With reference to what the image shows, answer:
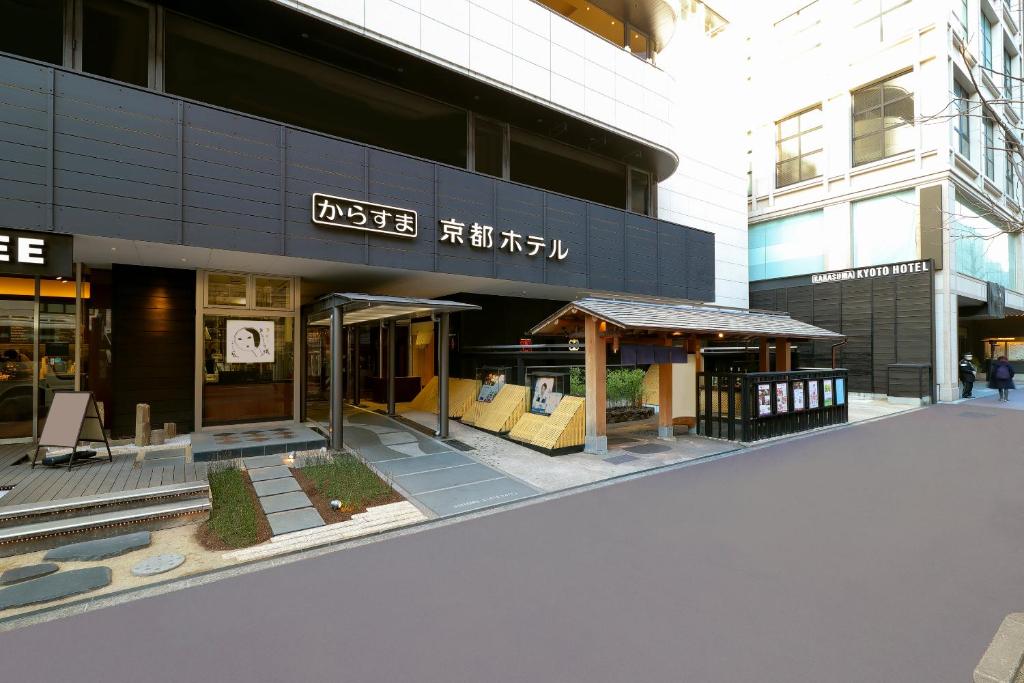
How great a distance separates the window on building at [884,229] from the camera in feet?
73.5

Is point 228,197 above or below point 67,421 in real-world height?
above

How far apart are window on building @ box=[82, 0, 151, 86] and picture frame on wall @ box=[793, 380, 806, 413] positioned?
57.6 feet

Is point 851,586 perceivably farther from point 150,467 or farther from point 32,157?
point 32,157

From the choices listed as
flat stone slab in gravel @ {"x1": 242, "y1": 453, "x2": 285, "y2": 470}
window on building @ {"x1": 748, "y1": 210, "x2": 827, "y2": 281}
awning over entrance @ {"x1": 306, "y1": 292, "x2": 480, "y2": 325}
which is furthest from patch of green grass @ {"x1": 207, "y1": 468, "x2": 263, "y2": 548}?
window on building @ {"x1": 748, "y1": 210, "x2": 827, "y2": 281}

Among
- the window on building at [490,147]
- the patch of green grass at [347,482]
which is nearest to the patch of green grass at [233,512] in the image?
the patch of green grass at [347,482]

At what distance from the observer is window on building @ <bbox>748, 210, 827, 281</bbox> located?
26.2 metres

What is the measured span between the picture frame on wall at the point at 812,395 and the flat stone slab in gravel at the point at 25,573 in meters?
16.4

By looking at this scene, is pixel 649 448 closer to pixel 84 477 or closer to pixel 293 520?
Answer: pixel 293 520

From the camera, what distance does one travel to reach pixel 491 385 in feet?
44.6

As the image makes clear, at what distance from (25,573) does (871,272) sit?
30423 mm

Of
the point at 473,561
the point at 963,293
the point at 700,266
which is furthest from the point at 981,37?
the point at 473,561

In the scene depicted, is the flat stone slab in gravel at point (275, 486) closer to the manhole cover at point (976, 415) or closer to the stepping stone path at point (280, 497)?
the stepping stone path at point (280, 497)

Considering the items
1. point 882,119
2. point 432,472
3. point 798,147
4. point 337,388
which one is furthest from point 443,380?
point 798,147

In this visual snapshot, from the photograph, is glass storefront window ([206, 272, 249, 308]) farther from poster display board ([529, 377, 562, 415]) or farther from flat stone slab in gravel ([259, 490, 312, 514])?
poster display board ([529, 377, 562, 415])
